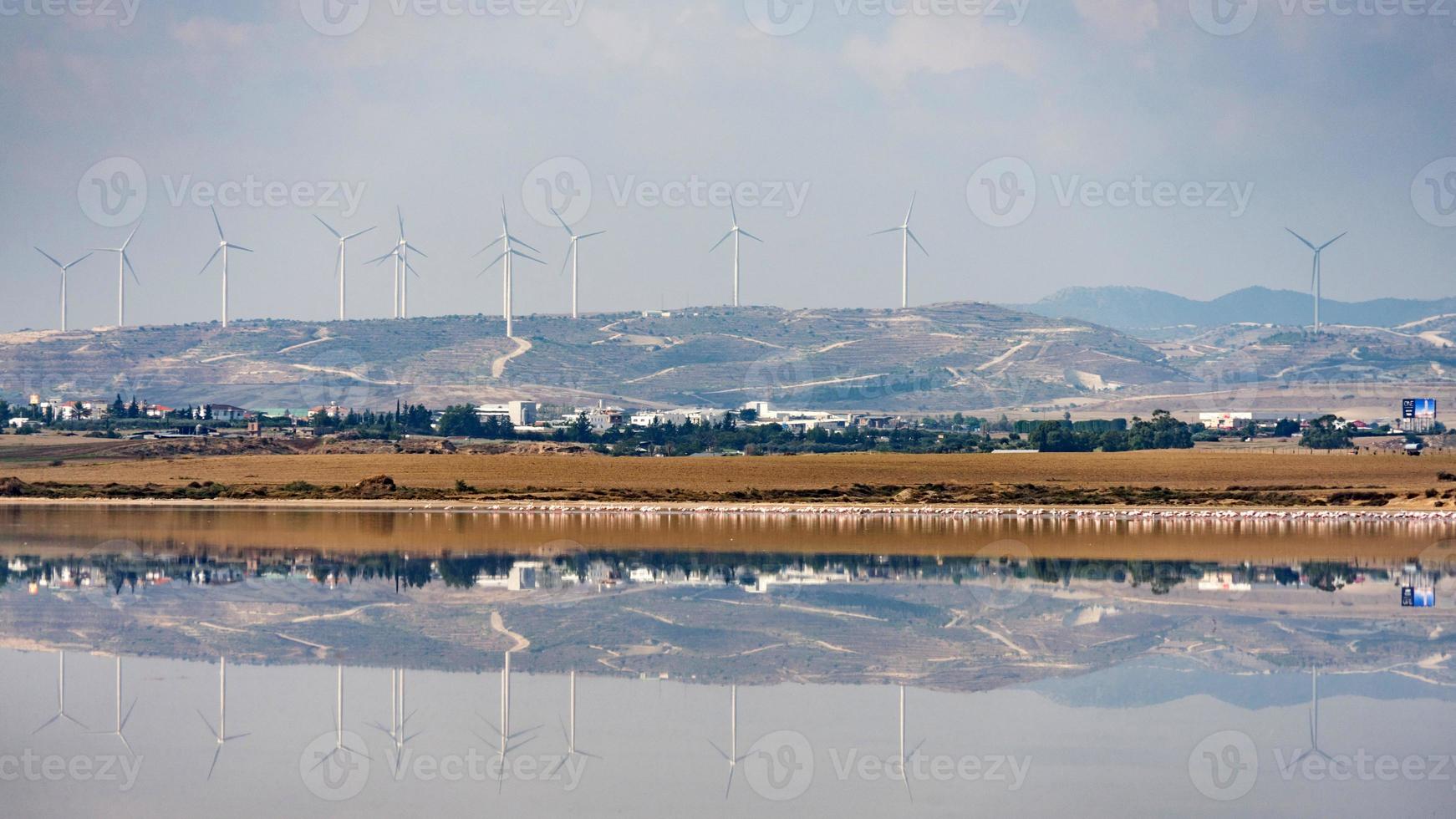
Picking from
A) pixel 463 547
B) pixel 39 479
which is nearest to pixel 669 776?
pixel 463 547

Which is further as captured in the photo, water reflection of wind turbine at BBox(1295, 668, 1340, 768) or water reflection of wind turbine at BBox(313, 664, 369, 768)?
water reflection of wind turbine at BBox(1295, 668, 1340, 768)

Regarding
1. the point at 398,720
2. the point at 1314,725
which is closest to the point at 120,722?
the point at 398,720

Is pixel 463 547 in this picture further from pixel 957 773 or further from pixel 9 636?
pixel 957 773

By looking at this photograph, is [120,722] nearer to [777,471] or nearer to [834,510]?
[834,510]

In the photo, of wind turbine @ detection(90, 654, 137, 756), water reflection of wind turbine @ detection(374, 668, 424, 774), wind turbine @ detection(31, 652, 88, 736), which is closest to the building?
wind turbine @ detection(31, 652, 88, 736)

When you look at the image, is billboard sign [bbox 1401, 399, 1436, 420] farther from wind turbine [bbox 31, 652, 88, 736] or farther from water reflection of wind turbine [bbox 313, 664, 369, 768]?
wind turbine [bbox 31, 652, 88, 736]

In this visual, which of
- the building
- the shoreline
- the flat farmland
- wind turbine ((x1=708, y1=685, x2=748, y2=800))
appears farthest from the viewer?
the building
